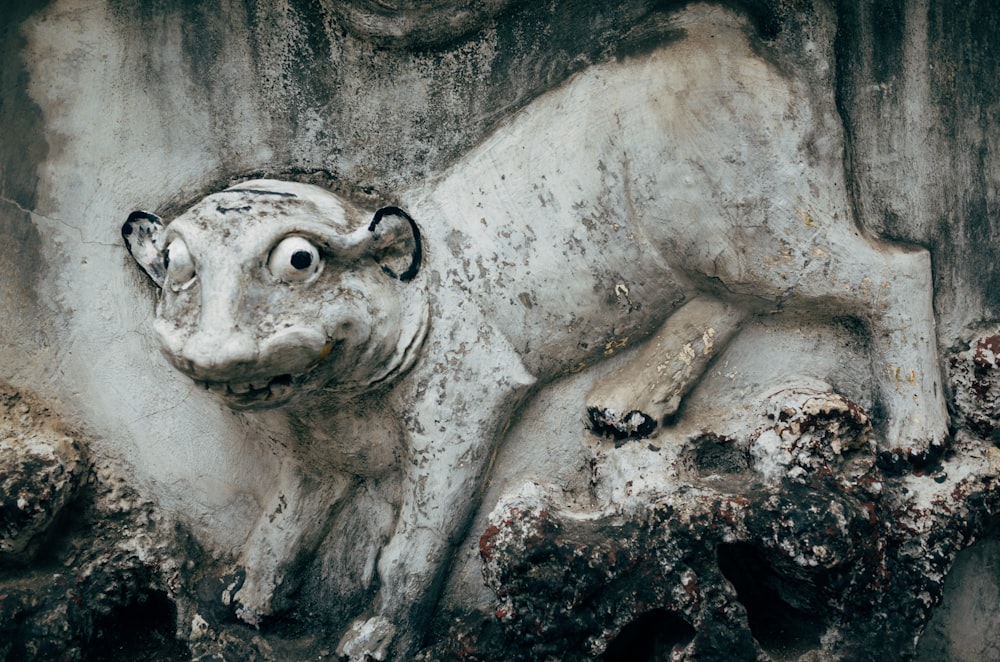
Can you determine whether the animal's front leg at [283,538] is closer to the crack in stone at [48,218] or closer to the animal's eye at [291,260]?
the animal's eye at [291,260]

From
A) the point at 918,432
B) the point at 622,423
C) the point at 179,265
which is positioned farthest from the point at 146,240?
the point at 918,432

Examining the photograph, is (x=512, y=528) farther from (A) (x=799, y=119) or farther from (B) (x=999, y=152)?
(B) (x=999, y=152)

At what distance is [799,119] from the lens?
2.51 metres

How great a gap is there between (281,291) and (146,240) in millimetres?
528

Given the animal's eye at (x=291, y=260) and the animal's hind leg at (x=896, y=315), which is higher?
the animal's eye at (x=291, y=260)

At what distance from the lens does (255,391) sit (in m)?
2.22

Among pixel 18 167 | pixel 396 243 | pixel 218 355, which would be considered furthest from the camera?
pixel 18 167

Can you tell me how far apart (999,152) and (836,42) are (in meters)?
0.59

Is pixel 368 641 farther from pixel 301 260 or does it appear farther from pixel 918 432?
pixel 918 432

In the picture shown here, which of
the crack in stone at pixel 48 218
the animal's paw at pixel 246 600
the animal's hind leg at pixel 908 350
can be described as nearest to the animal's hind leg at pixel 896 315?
the animal's hind leg at pixel 908 350

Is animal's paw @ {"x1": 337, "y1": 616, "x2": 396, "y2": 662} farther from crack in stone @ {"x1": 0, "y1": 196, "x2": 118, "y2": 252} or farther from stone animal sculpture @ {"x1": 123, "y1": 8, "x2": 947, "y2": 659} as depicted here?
crack in stone @ {"x1": 0, "y1": 196, "x2": 118, "y2": 252}

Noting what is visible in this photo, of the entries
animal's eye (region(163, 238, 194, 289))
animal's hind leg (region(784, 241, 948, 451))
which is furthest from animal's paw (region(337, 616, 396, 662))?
animal's hind leg (region(784, 241, 948, 451))

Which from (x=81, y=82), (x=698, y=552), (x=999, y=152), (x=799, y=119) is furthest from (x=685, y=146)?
(x=81, y=82)

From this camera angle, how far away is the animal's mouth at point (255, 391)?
2181mm
